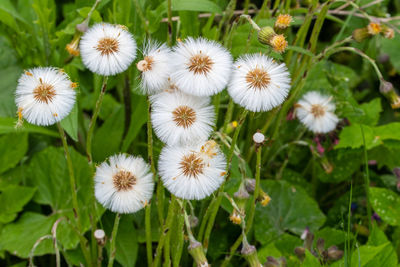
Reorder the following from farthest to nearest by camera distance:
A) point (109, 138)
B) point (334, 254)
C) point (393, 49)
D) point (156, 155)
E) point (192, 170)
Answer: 1. point (393, 49)
2. point (109, 138)
3. point (156, 155)
4. point (334, 254)
5. point (192, 170)

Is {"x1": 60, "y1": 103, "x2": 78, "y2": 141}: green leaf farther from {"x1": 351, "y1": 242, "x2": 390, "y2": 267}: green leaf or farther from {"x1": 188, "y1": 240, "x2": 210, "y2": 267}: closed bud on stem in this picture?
{"x1": 351, "y1": 242, "x2": 390, "y2": 267}: green leaf

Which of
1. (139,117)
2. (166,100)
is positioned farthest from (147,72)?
(139,117)

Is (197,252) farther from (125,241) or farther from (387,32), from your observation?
(387,32)

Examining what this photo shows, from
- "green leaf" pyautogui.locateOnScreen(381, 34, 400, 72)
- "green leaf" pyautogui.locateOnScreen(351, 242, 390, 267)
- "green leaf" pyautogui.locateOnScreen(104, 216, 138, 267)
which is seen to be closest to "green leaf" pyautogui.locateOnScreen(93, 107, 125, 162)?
"green leaf" pyautogui.locateOnScreen(104, 216, 138, 267)

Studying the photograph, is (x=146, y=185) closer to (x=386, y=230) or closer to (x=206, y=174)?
(x=206, y=174)

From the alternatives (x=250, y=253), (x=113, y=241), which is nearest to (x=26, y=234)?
(x=113, y=241)

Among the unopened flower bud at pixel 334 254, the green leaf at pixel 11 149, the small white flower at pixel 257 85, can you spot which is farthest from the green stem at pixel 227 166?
the green leaf at pixel 11 149
